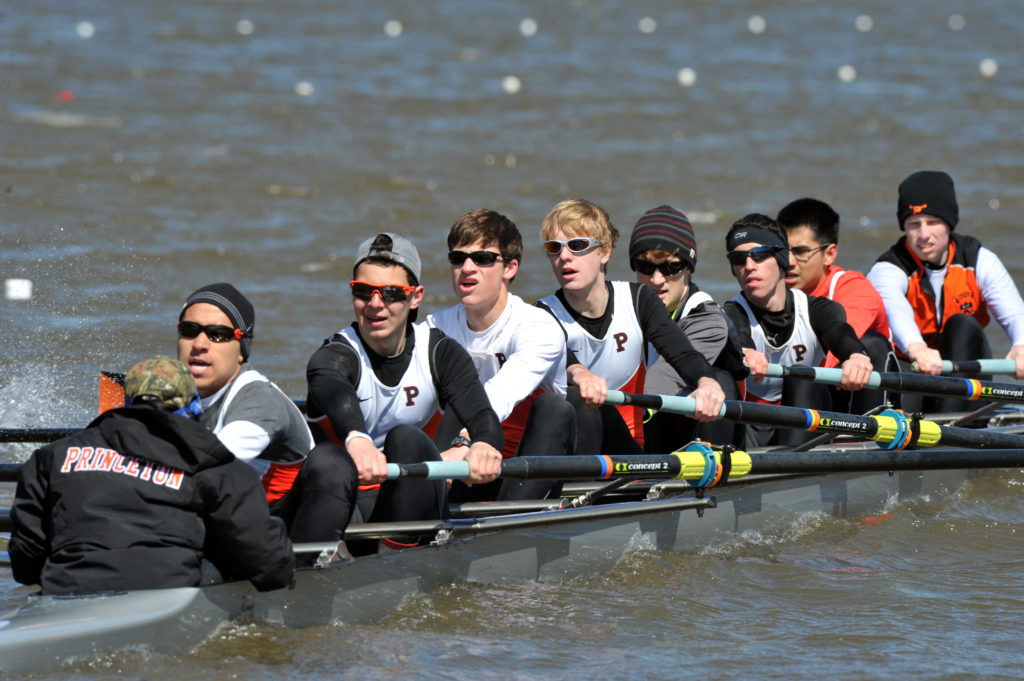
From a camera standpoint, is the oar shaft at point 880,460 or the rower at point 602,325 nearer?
the oar shaft at point 880,460

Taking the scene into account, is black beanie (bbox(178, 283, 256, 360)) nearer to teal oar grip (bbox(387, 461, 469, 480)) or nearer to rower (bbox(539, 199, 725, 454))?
teal oar grip (bbox(387, 461, 469, 480))

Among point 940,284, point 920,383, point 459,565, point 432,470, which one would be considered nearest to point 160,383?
point 432,470

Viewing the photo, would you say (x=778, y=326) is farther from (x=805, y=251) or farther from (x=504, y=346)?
(x=504, y=346)

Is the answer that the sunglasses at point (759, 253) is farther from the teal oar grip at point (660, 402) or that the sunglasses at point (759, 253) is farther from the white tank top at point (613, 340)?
the teal oar grip at point (660, 402)

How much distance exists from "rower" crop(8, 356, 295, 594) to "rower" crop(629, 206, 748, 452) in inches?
90.3

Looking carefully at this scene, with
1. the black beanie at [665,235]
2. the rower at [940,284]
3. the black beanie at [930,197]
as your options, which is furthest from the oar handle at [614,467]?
the black beanie at [930,197]

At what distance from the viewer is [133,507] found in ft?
12.0

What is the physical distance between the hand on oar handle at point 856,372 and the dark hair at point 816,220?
0.83 metres

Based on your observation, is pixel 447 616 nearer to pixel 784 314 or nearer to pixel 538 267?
pixel 784 314

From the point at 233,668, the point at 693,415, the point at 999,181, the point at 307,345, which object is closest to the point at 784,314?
the point at 693,415

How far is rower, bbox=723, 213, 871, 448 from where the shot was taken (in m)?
5.89

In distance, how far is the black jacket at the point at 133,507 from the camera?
362 centimetres

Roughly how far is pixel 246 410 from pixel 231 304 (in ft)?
1.02

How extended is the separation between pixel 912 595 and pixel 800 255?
1.98 m
